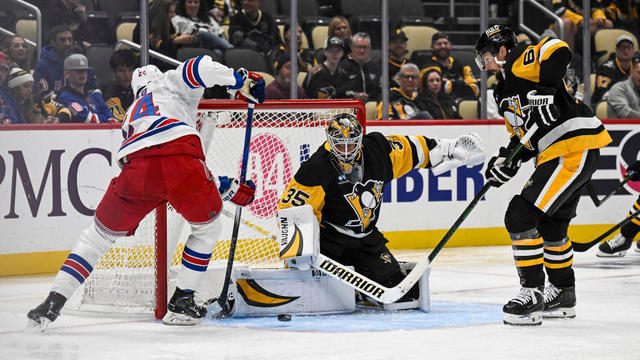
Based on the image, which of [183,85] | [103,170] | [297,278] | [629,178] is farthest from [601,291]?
[103,170]

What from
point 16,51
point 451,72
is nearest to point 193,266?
point 16,51

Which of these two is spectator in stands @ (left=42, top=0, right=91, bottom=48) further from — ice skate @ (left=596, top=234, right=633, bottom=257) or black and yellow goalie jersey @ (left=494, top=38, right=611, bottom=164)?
ice skate @ (left=596, top=234, right=633, bottom=257)

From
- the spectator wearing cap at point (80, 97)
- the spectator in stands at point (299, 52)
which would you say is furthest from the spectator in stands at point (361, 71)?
the spectator wearing cap at point (80, 97)

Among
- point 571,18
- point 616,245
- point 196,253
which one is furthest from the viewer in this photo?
point 571,18

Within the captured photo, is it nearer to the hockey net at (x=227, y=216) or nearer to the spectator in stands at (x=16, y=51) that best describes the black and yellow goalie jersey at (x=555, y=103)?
the hockey net at (x=227, y=216)

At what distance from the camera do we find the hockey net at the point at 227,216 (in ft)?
14.8

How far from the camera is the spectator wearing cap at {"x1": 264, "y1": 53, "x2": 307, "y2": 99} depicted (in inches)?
264

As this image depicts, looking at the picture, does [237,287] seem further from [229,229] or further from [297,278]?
[229,229]

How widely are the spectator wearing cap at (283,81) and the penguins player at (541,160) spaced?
99.9 inches

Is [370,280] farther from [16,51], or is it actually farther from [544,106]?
[16,51]

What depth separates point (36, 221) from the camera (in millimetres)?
5922

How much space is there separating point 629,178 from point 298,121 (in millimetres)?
2349

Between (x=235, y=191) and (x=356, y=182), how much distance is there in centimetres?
60

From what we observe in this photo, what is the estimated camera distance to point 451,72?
7.27 meters
